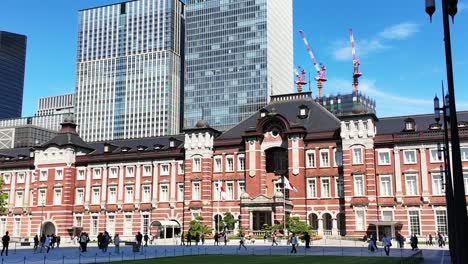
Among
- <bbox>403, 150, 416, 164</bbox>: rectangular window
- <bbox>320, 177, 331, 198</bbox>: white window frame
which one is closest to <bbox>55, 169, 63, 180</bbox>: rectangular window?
<bbox>320, 177, 331, 198</bbox>: white window frame

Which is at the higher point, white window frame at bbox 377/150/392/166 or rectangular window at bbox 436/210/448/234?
white window frame at bbox 377/150/392/166

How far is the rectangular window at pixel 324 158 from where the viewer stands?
6706cm

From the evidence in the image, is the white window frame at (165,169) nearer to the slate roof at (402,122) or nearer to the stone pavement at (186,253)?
the stone pavement at (186,253)

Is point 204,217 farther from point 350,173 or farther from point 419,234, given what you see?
point 419,234

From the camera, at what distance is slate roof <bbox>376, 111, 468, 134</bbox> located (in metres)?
64.8

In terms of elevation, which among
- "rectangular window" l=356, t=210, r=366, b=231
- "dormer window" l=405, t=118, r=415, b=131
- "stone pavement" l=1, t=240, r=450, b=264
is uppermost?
"dormer window" l=405, t=118, r=415, b=131

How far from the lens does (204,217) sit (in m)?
70.9

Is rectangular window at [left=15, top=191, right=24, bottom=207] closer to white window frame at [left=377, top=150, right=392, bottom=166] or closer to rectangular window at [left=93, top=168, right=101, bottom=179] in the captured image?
rectangular window at [left=93, top=168, right=101, bottom=179]

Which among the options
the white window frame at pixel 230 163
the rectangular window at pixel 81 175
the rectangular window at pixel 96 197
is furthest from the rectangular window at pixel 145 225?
the white window frame at pixel 230 163

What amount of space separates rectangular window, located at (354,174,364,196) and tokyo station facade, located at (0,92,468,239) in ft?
0.40

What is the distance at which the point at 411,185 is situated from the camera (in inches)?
2466

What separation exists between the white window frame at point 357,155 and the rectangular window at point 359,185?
172 centimetres

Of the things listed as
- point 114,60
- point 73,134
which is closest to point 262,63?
point 114,60

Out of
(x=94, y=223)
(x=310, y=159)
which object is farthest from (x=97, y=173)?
(x=310, y=159)
